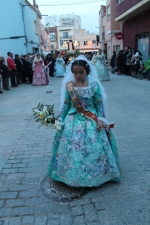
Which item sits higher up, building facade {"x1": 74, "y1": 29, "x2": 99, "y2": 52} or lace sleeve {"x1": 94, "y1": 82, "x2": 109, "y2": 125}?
building facade {"x1": 74, "y1": 29, "x2": 99, "y2": 52}

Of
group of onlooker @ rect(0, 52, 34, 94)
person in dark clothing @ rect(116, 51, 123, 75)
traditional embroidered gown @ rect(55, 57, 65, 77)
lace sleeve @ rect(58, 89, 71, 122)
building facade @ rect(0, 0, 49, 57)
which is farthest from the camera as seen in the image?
building facade @ rect(0, 0, 49, 57)

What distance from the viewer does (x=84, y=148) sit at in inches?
98.3

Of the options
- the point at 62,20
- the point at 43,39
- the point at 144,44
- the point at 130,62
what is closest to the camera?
the point at 130,62

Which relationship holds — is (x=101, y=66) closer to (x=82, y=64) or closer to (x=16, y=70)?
(x=16, y=70)

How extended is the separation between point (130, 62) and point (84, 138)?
11.2 m

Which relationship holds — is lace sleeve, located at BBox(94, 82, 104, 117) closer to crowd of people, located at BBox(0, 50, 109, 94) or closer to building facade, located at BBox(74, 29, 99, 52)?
crowd of people, located at BBox(0, 50, 109, 94)

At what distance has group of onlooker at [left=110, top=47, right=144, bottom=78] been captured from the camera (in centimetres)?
1211

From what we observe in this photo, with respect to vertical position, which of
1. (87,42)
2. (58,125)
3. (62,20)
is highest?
(62,20)

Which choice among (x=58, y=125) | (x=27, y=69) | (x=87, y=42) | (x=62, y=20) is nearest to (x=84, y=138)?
(x=58, y=125)

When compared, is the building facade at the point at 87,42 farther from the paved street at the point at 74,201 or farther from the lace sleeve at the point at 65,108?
the lace sleeve at the point at 65,108

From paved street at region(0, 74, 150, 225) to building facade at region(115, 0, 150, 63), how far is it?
348 inches

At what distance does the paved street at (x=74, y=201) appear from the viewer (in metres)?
2.26

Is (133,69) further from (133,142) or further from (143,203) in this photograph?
(143,203)

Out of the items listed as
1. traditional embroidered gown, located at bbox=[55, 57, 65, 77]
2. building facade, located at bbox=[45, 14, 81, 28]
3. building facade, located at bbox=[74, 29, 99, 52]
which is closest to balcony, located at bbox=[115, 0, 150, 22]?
traditional embroidered gown, located at bbox=[55, 57, 65, 77]
